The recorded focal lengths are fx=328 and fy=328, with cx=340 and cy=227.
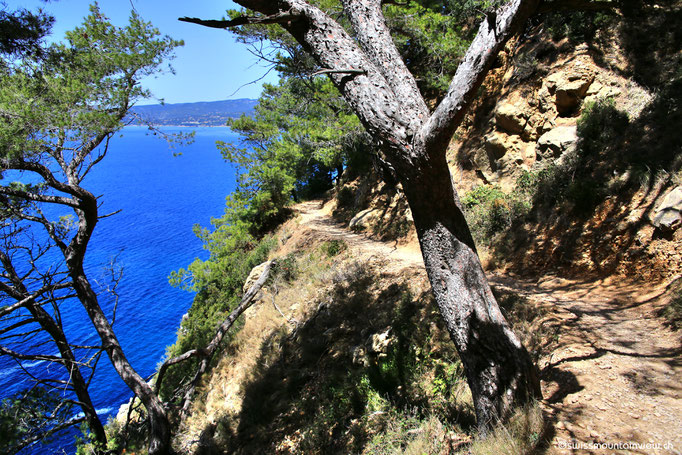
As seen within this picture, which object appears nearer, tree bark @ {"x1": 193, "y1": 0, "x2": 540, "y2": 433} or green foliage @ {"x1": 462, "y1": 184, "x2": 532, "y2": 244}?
tree bark @ {"x1": 193, "y1": 0, "x2": 540, "y2": 433}

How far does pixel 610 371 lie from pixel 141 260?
3062cm

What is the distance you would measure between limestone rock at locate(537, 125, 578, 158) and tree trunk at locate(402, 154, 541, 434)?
21.4 feet

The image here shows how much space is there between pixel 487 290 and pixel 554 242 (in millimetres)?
4678

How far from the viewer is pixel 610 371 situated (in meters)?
3.37

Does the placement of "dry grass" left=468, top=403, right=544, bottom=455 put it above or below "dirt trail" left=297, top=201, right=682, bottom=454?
above

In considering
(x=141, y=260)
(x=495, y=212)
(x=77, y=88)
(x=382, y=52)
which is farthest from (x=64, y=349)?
(x=141, y=260)

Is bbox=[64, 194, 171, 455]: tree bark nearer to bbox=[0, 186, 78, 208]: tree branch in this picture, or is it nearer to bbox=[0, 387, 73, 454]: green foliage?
bbox=[0, 186, 78, 208]: tree branch

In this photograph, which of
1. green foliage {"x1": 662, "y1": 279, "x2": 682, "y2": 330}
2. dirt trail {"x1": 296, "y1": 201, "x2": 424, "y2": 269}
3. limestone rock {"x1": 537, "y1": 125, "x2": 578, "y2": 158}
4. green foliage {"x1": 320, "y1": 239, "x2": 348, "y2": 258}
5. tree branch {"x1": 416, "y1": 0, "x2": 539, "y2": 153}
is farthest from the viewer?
green foliage {"x1": 320, "y1": 239, "x2": 348, "y2": 258}

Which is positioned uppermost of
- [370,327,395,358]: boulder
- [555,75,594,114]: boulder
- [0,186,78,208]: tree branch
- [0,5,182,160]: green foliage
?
[0,5,182,160]: green foliage

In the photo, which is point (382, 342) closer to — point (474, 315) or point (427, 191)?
point (474, 315)

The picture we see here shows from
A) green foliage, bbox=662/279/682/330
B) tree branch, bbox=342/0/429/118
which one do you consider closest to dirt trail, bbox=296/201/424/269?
green foliage, bbox=662/279/682/330

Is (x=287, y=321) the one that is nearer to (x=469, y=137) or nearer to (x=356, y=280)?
(x=356, y=280)

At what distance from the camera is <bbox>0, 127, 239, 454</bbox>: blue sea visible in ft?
55.1

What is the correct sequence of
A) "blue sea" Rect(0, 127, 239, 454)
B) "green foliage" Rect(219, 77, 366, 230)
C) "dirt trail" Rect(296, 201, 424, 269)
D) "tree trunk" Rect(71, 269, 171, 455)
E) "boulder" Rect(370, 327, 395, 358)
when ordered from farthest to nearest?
"green foliage" Rect(219, 77, 366, 230) < "blue sea" Rect(0, 127, 239, 454) < "dirt trail" Rect(296, 201, 424, 269) < "boulder" Rect(370, 327, 395, 358) < "tree trunk" Rect(71, 269, 171, 455)
